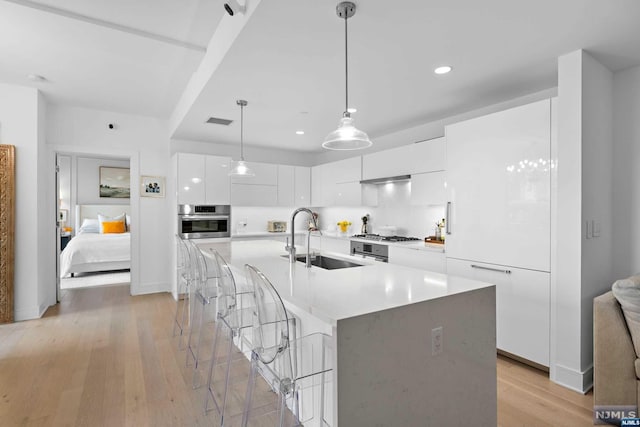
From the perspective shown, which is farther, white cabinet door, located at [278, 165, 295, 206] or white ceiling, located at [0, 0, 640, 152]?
white cabinet door, located at [278, 165, 295, 206]

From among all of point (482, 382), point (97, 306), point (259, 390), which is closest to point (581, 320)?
point (482, 382)

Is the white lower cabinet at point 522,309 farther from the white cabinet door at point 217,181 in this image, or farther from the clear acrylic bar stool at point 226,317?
the white cabinet door at point 217,181

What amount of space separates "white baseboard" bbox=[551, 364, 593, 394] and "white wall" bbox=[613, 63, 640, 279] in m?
0.90

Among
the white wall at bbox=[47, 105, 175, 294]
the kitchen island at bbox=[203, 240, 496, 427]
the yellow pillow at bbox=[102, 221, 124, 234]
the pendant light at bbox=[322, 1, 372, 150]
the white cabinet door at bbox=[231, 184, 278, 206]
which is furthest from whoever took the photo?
the yellow pillow at bbox=[102, 221, 124, 234]

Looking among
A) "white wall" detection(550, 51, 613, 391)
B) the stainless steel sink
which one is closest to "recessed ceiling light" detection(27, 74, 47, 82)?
the stainless steel sink

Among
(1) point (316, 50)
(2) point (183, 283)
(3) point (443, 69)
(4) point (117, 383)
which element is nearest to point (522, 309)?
(3) point (443, 69)

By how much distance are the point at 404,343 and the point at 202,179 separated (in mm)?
4239

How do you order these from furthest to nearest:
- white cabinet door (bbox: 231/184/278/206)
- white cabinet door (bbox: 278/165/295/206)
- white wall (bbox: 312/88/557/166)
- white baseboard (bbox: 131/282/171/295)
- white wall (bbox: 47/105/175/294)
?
white cabinet door (bbox: 278/165/295/206) → white cabinet door (bbox: 231/184/278/206) → white baseboard (bbox: 131/282/171/295) → white wall (bbox: 47/105/175/294) → white wall (bbox: 312/88/557/166)

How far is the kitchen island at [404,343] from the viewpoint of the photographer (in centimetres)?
134

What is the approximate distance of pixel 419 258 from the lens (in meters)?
3.67

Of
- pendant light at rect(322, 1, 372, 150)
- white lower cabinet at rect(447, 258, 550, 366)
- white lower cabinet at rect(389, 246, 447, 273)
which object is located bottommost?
white lower cabinet at rect(447, 258, 550, 366)

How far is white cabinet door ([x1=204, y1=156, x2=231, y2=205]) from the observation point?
5016 mm

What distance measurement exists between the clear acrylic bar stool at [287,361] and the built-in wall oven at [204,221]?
3216mm

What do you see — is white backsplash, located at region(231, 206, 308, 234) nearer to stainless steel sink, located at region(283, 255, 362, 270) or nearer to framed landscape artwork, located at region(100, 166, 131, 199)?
stainless steel sink, located at region(283, 255, 362, 270)
